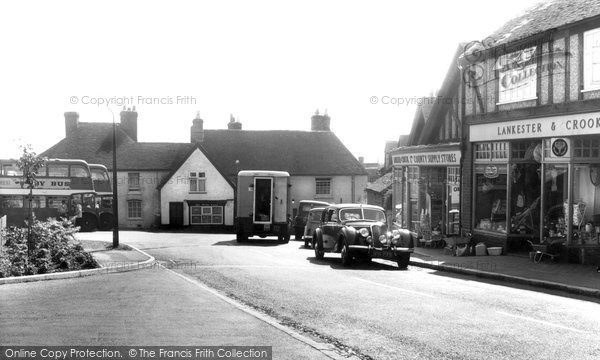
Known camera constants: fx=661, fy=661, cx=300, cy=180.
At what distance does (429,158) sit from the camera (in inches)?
953

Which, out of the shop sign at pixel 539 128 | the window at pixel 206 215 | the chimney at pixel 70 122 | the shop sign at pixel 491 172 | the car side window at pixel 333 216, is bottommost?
the window at pixel 206 215

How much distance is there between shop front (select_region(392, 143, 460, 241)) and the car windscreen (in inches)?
167

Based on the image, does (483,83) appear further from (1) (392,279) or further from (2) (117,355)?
(2) (117,355)

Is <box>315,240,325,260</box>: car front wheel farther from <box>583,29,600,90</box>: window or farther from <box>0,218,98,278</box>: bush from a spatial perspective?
<box>583,29,600,90</box>: window

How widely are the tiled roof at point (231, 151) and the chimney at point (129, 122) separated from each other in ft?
2.09

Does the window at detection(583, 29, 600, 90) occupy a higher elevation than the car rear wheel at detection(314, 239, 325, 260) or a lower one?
higher

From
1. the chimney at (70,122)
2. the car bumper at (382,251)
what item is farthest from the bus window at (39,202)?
the car bumper at (382,251)

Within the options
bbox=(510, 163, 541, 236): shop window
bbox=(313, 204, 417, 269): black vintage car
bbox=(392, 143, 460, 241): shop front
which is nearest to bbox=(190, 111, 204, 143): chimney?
bbox=(392, 143, 460, 241): shop front

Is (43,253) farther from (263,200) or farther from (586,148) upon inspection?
(263,200)

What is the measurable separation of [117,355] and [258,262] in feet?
39.9

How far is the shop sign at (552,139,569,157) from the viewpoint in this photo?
17.5 m

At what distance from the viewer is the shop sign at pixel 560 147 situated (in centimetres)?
1755

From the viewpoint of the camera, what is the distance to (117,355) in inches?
279

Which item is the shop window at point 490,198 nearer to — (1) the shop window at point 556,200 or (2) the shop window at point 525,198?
(2) the shop window at point 525,198
